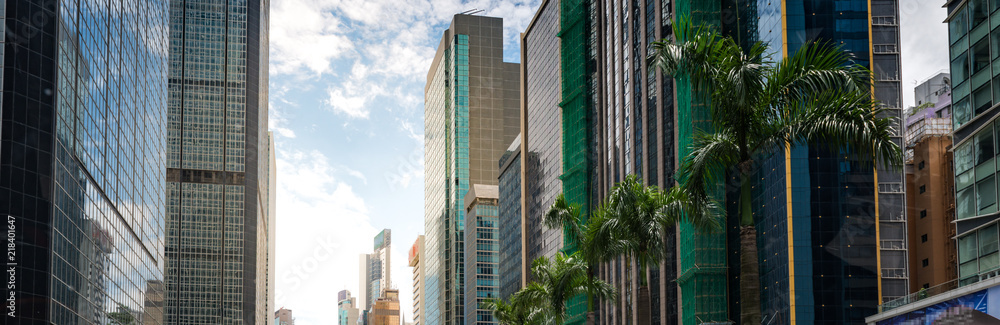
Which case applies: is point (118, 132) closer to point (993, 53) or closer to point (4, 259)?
point (4, 259)

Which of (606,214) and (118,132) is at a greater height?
(118,132)

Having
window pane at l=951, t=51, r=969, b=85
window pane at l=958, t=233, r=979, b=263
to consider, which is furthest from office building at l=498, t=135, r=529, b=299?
window pane at l=951, t=51, r=969, b=85

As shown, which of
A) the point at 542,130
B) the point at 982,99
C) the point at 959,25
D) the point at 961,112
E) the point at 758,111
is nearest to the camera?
the point at 758,111

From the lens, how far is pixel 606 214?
4250cm

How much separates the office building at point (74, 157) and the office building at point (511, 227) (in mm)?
68415

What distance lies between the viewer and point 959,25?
40062 mm

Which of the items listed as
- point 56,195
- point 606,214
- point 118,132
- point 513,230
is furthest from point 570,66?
point 606,214

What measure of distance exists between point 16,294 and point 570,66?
82581 mm

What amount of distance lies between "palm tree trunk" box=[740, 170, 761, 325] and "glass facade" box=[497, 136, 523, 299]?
13696 cm

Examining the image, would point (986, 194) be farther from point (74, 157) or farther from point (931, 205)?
point (931, 205)

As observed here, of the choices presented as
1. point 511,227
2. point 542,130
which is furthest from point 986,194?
point 511,227

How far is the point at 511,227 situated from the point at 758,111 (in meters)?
147

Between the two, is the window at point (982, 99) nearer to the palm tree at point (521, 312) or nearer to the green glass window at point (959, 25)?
the green glass window at point (959, 25)

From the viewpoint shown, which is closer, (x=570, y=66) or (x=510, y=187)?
(x=570, y=66)
